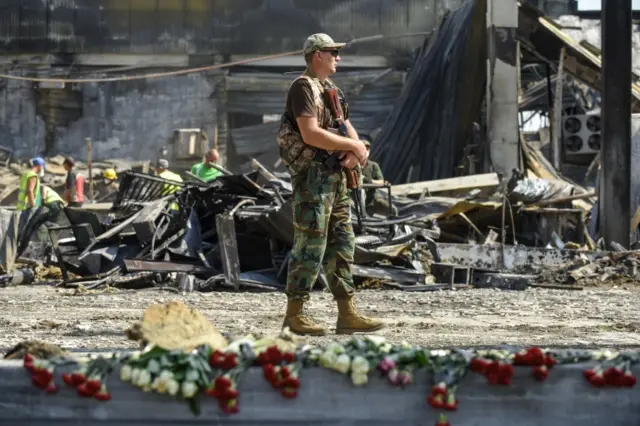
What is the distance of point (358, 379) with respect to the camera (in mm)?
4469

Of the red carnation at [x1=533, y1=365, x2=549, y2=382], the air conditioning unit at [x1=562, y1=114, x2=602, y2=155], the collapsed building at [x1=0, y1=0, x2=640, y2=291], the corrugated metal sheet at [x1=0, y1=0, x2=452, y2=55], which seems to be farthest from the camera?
the corrugated metal sheet at [x1=0, y1=0, x2=452, y2=55]

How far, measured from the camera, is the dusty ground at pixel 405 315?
299 inches

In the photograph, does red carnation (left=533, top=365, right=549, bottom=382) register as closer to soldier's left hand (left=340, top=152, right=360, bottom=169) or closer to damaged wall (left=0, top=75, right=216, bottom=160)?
soldier's left hand (left=340, top=152, right=360, bottom=169)

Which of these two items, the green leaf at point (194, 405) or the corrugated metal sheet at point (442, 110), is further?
the corrugated metal sheet at point (442, 110)

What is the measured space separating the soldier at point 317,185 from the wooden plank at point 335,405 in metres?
2.62

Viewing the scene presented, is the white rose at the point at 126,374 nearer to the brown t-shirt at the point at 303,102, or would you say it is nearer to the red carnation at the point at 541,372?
the red carnation at the point at 541,372

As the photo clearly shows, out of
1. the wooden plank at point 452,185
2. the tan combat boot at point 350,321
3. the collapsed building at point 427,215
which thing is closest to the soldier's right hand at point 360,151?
the tan combat boot at point 350,321

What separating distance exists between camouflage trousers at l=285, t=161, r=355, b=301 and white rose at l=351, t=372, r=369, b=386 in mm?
Answer: 2626

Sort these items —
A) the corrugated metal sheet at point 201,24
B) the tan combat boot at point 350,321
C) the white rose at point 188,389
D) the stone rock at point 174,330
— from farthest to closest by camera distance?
the corrugated metal sheet at point 201,24
the tan combat boot at point 350,321
the stone rock at point 174,330
the white rose at point 188,389

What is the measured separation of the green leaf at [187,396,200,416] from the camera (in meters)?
4.45

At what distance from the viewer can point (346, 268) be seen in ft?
24.1

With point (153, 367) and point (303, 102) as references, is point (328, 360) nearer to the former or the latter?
point (153, 367)

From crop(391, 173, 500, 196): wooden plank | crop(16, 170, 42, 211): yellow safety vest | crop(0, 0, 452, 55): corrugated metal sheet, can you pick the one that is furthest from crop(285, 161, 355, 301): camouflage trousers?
crop(0, 0, 452, 55): corrugated metal sheet

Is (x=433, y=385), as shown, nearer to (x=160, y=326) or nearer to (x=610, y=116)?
(x=160, y=326)
